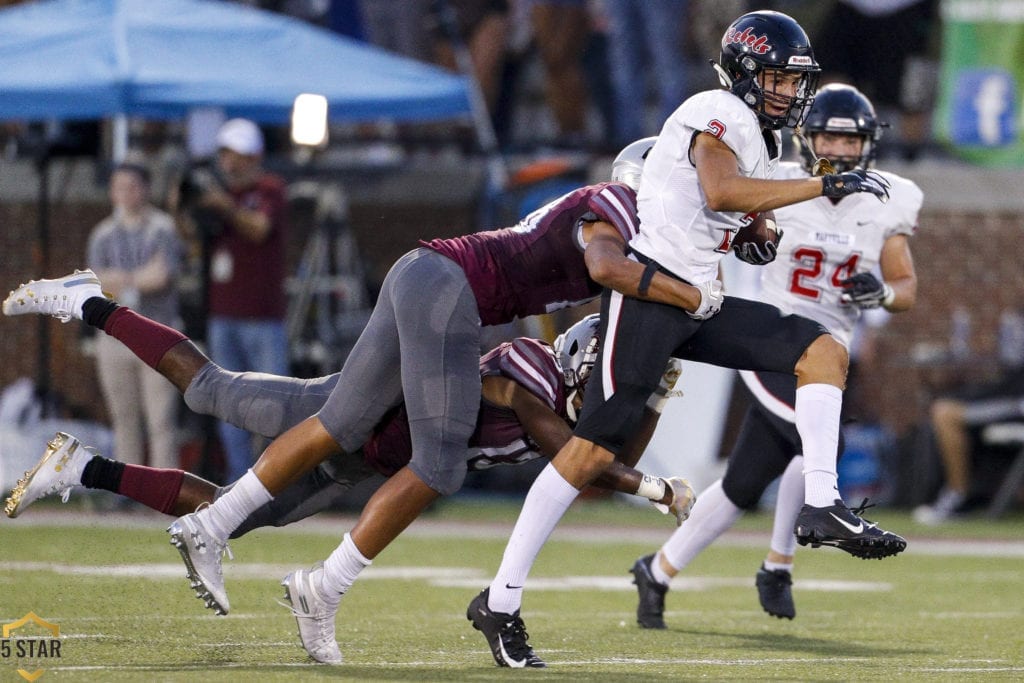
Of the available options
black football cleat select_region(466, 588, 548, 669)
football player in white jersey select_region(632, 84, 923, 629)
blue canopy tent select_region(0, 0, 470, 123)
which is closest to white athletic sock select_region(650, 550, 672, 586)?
football player in white jersey select_region(632, 84, 923, 629)

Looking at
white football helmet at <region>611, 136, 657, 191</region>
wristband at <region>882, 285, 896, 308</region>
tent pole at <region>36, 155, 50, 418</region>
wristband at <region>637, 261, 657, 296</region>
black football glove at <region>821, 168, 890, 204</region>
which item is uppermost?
black football glove at <region>821, 168, 890, 204</region>

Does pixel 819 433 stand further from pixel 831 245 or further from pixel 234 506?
pixel 234 506

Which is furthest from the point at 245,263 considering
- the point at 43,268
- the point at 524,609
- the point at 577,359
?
the point at 577,359

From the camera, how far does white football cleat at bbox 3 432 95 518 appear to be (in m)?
5.51

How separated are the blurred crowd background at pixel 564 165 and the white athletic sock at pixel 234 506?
5.38 metres

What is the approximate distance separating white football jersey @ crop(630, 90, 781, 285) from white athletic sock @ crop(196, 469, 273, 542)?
130 centimetres

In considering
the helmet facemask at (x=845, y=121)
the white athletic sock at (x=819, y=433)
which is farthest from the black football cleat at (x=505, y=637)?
the helmet facemask at (x=845, y=121)

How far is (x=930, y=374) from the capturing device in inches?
494

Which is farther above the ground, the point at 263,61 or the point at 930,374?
the point at 263,61

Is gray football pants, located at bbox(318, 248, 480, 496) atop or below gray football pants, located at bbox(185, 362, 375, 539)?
atop

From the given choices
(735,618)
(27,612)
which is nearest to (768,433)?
(735,618)

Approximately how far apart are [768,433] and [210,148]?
5.20m

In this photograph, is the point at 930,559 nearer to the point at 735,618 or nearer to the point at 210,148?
the point at 735,618

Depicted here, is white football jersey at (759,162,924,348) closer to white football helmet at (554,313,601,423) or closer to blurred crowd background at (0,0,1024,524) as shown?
white football helmet at (554,313,601,423)
